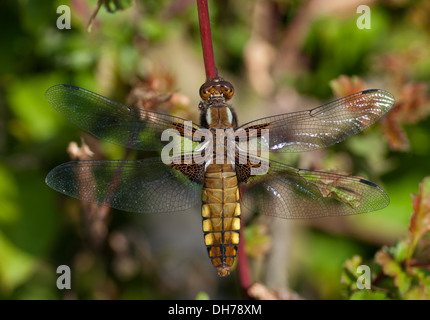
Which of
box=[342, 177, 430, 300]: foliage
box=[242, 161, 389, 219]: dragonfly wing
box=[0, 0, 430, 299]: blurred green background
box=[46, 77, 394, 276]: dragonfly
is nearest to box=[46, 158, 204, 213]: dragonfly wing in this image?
box=[46, 77, 394, 276]: dragonfly

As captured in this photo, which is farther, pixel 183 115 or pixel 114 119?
pixel 183 115

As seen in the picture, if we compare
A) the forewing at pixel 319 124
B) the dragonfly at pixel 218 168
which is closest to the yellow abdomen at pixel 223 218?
the dragonfly at pixel 218 168

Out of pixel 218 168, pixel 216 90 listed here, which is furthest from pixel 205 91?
pixel 218 168

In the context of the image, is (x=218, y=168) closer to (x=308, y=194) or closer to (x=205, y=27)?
(x=308, y=194)

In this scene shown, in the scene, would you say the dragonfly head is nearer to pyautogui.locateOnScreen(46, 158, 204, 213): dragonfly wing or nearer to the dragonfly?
the dragonfly

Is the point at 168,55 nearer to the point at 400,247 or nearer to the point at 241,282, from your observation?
the point at 241,282

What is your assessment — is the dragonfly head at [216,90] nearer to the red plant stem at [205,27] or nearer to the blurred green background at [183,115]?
the red plant stem at [205,27]

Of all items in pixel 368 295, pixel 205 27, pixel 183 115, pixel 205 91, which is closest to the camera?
pixel 205 27
